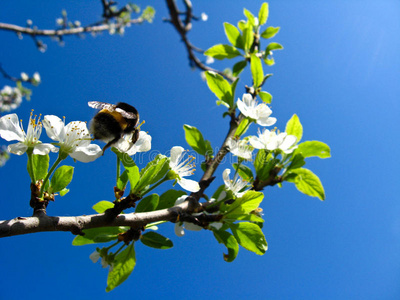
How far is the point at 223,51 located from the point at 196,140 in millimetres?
978

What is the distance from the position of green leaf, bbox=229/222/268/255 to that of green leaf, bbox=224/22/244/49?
1464 mm

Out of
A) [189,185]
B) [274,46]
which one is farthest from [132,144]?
[274,46]

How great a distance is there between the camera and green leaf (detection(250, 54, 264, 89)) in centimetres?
184

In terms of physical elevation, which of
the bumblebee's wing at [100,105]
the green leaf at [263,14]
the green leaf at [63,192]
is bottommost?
the green leaf at [63,192]

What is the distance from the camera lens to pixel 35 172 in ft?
3.95

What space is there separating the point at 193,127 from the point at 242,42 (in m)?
1.03

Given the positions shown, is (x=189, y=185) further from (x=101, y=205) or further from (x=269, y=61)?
(x=269, y=61)

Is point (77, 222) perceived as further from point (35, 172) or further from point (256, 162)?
point (256, 162)

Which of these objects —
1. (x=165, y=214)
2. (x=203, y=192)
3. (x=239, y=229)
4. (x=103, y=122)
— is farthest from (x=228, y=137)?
(x=103, y=122)

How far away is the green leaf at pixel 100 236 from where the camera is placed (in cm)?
126

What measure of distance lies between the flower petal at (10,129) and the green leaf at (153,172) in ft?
1.65

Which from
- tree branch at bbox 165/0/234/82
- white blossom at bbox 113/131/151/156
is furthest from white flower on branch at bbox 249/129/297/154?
tree branch at bbox 165/0/234/82

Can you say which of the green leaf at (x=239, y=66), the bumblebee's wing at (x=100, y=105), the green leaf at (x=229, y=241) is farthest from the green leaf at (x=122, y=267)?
the green leaf at (x=239, y=66)

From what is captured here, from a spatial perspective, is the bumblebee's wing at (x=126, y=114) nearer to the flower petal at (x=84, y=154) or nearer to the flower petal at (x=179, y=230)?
the flower petal at (x=84, y=154)
